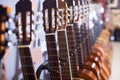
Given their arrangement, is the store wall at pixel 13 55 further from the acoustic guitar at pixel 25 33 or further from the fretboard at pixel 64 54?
the fretboard at pixel 64 54

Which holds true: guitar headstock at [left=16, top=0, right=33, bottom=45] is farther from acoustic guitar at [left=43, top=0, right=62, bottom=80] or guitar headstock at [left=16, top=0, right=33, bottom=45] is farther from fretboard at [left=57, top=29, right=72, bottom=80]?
fretboard at [left=57, top=29, right=72, bottom=80]

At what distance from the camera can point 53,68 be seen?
1762mm

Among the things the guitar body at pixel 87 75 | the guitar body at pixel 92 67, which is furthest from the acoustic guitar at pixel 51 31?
the guitar body at pixel 92 67

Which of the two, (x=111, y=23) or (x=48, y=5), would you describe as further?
(x=111, y=23)

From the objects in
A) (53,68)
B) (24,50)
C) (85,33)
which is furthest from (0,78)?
(85,33)

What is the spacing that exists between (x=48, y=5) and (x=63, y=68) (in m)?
0.56

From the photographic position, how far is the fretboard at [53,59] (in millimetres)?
1713

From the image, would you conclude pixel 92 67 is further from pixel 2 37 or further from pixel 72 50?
pixel 2 37

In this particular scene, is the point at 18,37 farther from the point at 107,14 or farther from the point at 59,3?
the point at 107,14

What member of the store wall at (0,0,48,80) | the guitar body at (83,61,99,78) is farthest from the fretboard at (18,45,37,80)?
the guitar body at (83,61,99,78)

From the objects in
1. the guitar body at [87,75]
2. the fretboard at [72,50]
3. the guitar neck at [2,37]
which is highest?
the guitar neck at [2,37]

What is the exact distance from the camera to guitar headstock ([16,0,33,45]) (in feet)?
4.45

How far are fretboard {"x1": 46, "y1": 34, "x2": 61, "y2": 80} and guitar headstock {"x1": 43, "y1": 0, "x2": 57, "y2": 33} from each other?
68 mm

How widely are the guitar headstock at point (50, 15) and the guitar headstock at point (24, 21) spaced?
0.80 feet
